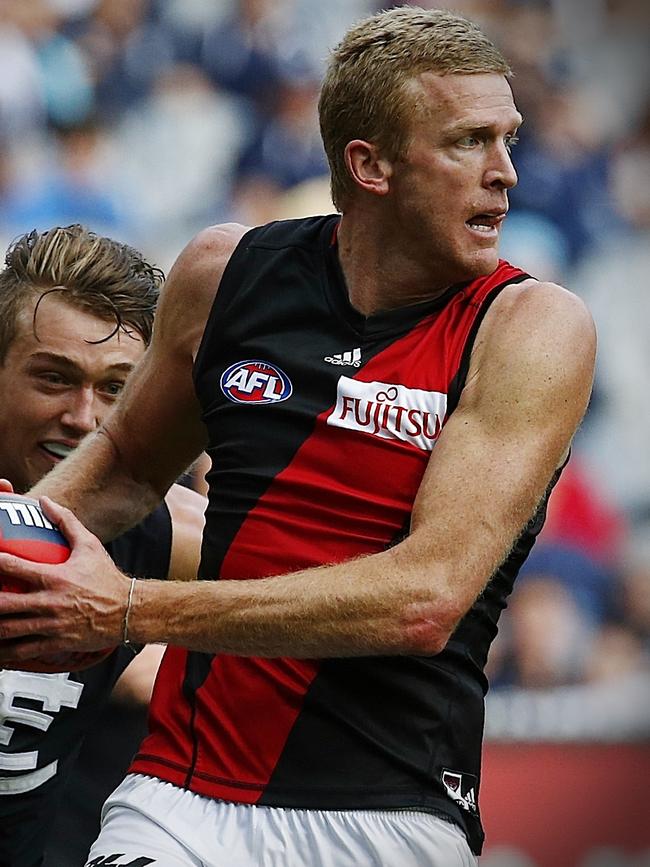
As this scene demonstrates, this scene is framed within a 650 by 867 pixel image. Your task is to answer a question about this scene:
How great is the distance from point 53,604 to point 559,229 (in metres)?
6.09

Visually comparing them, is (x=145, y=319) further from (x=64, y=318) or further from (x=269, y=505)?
(x=269, y=505)

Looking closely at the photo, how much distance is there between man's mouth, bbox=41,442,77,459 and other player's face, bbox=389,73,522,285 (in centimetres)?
134

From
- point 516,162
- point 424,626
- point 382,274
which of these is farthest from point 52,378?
point 516,162

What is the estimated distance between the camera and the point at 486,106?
10.6 feet

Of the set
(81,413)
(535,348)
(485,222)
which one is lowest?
(81,413)

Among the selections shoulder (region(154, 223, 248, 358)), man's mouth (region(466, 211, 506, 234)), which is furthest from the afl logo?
man's mouth (region(466, 211, 506, 234))

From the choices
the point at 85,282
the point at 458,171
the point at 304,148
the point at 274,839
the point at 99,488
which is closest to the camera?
the point at 274,839

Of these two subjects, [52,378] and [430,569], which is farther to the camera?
[52,378]

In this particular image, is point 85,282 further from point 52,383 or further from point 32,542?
point 32,542

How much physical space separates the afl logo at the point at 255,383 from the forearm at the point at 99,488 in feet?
1.71

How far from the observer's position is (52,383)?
4.09 metres

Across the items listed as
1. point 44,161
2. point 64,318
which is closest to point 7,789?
point 64,318

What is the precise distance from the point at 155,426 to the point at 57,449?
1.78ft

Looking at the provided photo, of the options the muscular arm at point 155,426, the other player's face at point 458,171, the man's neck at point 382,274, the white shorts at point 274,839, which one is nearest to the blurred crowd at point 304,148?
the muscular arm at point 155,426
